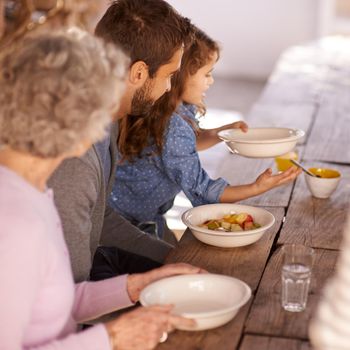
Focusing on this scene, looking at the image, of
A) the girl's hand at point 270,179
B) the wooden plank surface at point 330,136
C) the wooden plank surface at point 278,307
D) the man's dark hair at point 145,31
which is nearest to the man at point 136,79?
the man's dark hair at point 145,31

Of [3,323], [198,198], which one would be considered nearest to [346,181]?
[198,198]

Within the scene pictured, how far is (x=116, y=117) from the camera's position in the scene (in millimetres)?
2432

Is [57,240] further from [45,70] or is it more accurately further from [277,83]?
[277,83]

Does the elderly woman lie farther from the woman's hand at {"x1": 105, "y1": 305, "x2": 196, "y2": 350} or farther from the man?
the man

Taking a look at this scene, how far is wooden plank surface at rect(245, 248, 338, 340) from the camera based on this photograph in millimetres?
1708

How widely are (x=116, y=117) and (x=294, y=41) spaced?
5632 millimetres

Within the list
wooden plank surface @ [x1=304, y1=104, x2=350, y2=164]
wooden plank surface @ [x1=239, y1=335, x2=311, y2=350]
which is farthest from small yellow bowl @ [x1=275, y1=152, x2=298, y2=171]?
wooden plank surface @ [x1=239, y1=335, x2=311, y2=350]

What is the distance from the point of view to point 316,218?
244 cm

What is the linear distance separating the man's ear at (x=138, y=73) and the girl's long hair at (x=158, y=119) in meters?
0.16

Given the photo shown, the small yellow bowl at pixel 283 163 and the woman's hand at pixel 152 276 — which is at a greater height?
the woman's hand at pixel 152 276

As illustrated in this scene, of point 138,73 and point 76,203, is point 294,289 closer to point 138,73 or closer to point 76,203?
point 76,203

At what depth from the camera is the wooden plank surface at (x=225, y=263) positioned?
5.46ft

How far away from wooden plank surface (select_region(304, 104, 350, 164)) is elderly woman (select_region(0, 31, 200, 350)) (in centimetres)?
164

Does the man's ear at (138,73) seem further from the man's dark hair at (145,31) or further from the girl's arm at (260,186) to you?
the girl's arm at (260,186)
